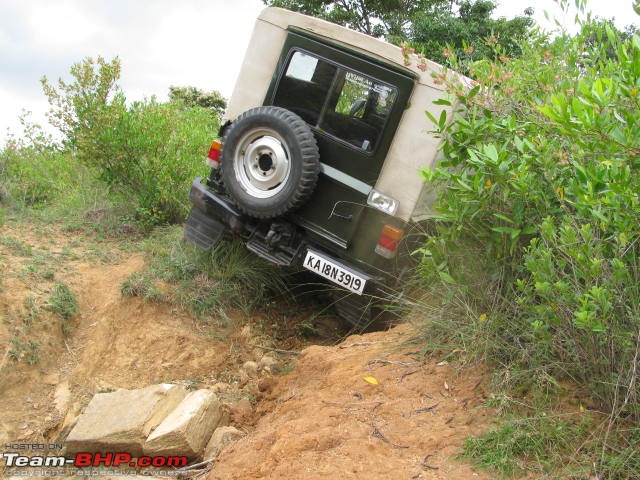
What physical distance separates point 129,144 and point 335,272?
10.2ft

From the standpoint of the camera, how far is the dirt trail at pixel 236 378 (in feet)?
8.85

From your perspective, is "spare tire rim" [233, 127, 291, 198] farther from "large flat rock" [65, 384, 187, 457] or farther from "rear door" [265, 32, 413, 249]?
"large flat rock" [65, 384, 187, 457]

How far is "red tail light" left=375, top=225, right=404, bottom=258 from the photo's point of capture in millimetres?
4621

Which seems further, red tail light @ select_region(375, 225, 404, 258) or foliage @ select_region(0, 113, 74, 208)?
foliage @ select_region(0, 113, 74, 208)

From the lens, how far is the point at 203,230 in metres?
5.39

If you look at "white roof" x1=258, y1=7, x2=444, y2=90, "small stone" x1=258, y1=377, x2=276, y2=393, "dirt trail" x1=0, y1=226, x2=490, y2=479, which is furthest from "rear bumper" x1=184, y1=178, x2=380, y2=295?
"white roof" x1=258, y1=7, x2=444, y2=90

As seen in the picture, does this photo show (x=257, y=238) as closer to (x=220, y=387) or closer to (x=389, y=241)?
(x=389, y=241)

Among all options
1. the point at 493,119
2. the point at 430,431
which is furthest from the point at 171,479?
the point at 493,119

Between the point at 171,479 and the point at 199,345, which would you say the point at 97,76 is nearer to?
the point at 199,345

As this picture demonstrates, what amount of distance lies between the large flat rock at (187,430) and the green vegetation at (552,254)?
1.30 m

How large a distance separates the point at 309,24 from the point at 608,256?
3.20 meters

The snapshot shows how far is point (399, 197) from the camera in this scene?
468 cm

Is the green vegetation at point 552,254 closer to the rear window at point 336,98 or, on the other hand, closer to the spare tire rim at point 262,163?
the rear window at point 336,98

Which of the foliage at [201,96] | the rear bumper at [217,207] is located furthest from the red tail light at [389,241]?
the foliage at [201,96]
